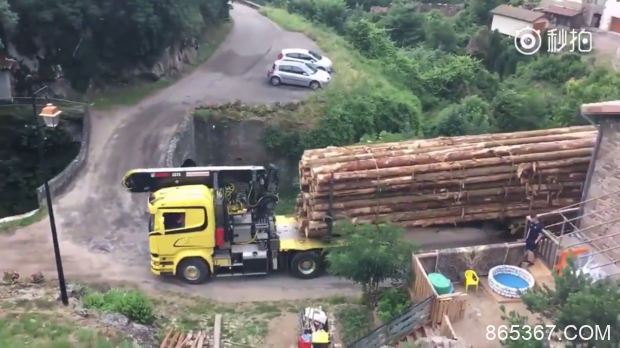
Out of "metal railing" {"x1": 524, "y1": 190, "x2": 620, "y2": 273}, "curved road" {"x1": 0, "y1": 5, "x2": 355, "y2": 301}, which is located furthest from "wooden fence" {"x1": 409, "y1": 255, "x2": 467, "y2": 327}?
"curved road" {"x1": 0, "y1": 5, "x2": 355, "y2": 301}

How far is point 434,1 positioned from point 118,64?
160 ft

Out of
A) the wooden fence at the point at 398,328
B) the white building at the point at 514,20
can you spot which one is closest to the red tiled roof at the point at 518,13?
the white building at the point at 514,20

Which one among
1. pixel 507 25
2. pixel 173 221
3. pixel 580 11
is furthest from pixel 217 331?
pixel 580 11

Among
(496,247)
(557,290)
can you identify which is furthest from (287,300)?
(557,290)

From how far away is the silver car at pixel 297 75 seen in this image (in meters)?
31.8

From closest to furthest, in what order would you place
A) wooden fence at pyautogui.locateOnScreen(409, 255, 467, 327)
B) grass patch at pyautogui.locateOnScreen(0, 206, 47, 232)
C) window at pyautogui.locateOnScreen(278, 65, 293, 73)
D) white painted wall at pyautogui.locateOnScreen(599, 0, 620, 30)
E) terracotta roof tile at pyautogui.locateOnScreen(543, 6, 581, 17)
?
1. wooden fence at pyautogui.locateOnScreen(409, 255, 467, 327)
2. grass patch at pyautogui.locateOnScreen(0, 206, 47, 232)
3. window at pyautogui.locateOnScreen(278, 65, 293, 73)
4. white painted wall at pyautogui.locateOnScreen(599, 0, 620, 30)
5. terracotta roof tile at pyautogui.locateOnScreen(543, 6, 581, 17)

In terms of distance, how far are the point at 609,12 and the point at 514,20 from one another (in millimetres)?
9044

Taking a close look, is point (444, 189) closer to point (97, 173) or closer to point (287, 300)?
point (287, 300)

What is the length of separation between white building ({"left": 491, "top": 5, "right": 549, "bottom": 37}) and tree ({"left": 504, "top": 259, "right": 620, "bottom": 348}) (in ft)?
154

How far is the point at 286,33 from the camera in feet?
137

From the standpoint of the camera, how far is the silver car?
31781 millimetres

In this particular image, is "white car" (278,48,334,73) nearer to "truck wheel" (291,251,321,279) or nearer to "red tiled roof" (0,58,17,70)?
"red tiled roof" (0,58,17,70)

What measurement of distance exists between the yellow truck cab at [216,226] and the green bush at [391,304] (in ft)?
10.2

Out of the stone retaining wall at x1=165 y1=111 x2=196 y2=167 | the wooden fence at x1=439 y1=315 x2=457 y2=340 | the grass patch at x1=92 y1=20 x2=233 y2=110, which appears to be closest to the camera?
the wooden fence at x1=439 y1=315 x2=457 y2=340
